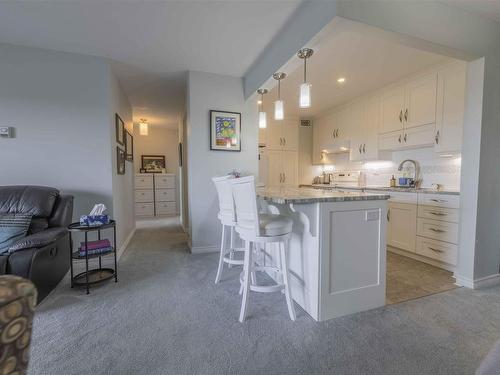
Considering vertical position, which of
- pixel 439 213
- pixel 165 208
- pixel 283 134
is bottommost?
pixel 165 208

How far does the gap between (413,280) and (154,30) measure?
3.56m

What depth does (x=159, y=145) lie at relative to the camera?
6.86 m

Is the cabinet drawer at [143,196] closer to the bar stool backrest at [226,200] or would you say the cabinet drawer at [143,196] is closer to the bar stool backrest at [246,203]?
the bar stool backrest at [226,200]

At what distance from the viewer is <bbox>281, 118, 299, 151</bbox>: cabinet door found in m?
5.27

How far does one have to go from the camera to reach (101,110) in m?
2.79

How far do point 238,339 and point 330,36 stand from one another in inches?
88.5

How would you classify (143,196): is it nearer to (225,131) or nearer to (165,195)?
(165,195)

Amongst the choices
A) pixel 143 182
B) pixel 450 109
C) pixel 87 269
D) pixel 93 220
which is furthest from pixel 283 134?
pixel 87 269

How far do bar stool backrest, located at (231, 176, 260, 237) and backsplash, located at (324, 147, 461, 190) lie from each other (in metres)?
3.01

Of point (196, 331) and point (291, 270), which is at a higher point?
point (291, 270)

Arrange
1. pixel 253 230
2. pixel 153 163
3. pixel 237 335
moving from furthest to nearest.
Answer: pixel 153 163, pixel 253 230, pixel 237 335

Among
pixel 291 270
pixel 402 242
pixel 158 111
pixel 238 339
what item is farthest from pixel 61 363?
pixel 158 111

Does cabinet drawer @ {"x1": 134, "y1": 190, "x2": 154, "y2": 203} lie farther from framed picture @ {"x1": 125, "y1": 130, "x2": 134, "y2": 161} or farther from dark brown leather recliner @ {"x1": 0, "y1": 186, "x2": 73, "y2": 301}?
dark brown leather recliner @ {"x1": 0, "y1": 186, "x2": 73, "y2": 301}

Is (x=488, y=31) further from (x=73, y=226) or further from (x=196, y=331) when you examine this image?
(x=73, y=226)
